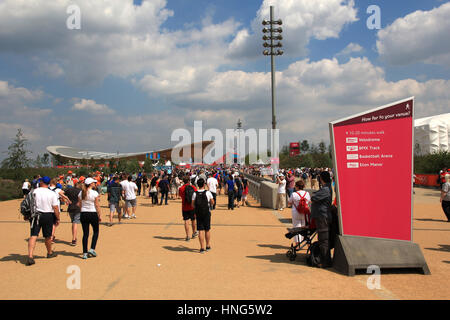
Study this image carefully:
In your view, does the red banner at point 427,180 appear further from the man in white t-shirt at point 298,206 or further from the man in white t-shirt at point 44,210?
the man in white t-shirt at point 44,210

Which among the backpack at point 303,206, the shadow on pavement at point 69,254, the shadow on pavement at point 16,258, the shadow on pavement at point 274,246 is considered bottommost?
the shadow on pavement at point 274,246

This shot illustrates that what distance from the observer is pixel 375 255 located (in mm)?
6102

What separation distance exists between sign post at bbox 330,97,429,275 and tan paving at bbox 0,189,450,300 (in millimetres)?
763

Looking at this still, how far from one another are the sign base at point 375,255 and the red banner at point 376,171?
161mm

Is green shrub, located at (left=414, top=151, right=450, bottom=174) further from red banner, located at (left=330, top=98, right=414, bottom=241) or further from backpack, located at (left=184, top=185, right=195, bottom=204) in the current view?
backpack, located at (left=184, top=185, right=195, bottom=204)

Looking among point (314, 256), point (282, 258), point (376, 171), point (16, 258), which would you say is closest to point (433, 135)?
point (376, 171)

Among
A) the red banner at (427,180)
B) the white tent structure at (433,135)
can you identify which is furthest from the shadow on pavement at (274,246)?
the white tent structure at (433,135)

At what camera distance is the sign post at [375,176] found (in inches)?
250

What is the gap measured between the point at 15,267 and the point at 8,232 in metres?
4.77

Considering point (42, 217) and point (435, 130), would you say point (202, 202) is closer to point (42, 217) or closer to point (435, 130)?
point (42, 217)

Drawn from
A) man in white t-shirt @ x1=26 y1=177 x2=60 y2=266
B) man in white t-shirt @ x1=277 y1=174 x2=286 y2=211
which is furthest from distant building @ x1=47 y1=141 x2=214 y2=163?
man in white t-shirt @ x1=26 y1=177 x2=60 y2=266

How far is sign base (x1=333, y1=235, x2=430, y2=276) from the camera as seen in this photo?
6.00 meters

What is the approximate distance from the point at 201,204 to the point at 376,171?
12.3 feet

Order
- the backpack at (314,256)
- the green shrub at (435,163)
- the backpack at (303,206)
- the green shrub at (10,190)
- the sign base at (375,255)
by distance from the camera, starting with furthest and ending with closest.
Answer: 1. the green shrub at (435,163)
2. the green shrub at (10,190)
3. the backpack at (303,206)
4. the backpack at (314,256)
5. the sign base at (375,255)
